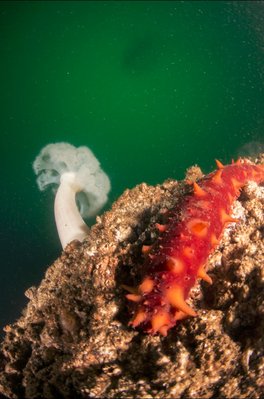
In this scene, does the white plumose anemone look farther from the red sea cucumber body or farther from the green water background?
the green water background

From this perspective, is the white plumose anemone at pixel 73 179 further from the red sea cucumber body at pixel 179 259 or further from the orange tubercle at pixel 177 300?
the orange tubercle at pixel 177 300

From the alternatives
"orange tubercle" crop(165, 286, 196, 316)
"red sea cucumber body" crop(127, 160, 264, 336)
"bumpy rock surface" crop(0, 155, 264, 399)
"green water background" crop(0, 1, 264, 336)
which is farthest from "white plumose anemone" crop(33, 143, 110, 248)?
"green water background" crop(0, 1, 264, 336)

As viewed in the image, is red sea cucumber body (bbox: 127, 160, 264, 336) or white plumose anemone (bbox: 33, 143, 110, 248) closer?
red sea cucumber body (bbox: 127, 160, 264, 336)

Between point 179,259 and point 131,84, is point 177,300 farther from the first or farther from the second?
point 131,84

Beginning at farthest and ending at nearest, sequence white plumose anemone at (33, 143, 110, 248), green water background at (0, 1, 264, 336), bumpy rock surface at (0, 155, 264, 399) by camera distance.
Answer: green water background at (0, 1, 264, 336), white plumose anemone at (33, 143, 110, 248), bumpy rock surface at (0, 155, 264, 399)

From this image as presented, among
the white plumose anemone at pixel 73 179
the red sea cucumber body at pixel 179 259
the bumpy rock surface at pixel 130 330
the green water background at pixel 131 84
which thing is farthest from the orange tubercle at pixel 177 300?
the green water background at pixel 131 84

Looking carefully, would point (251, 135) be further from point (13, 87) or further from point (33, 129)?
point (13, 87)
